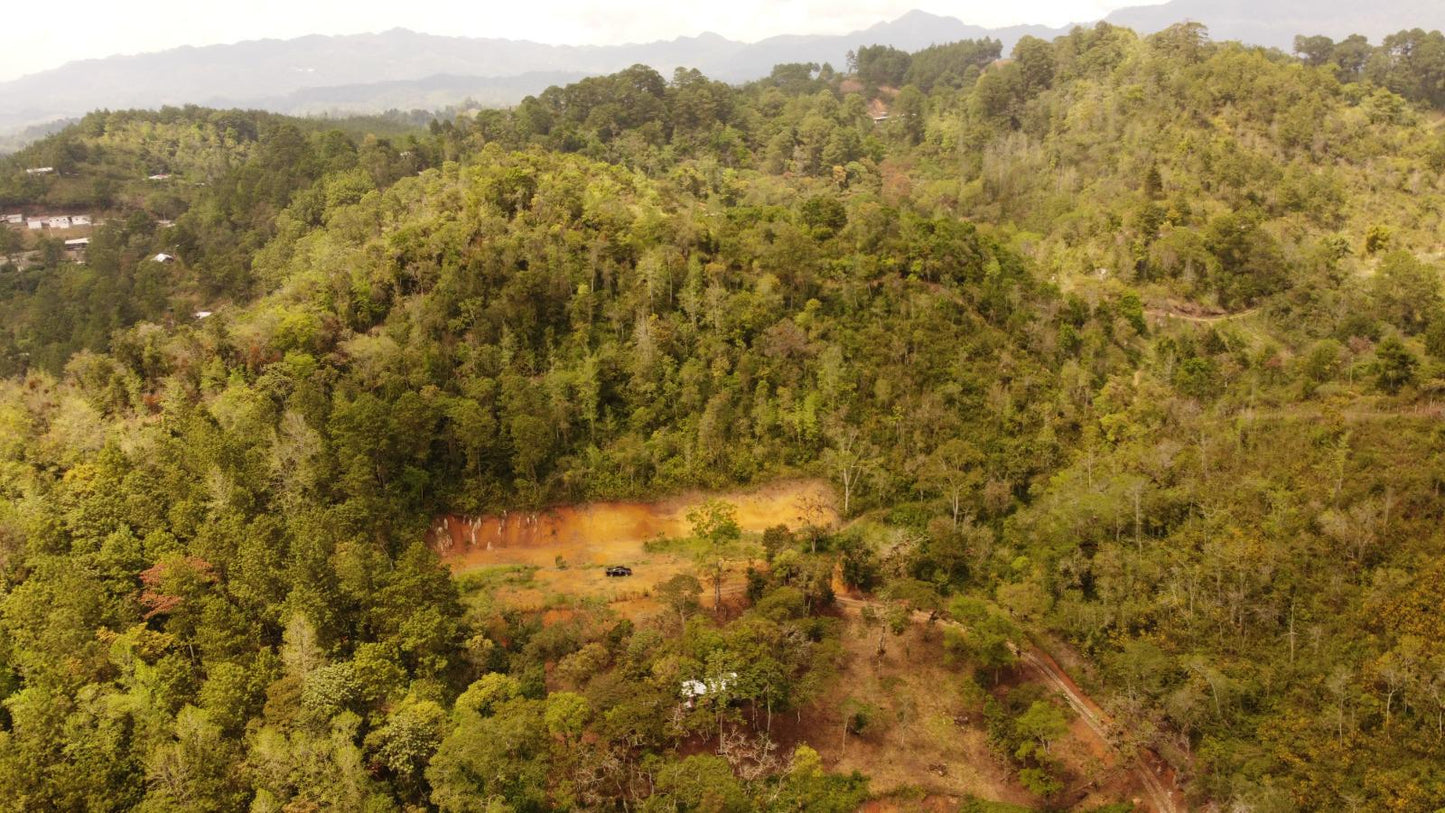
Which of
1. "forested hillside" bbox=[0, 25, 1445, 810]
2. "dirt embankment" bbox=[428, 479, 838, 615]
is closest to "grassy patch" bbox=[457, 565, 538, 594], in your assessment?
"dirt embankment" bbox=[428, 479, 838, 615]

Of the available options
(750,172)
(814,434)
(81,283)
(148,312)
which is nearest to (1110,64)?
(750,172)

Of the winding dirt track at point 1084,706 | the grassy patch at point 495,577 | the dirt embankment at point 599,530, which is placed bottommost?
the winding dirt track at point 1084,706

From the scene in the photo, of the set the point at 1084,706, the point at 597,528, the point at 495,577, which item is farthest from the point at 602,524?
the point at 1084,706

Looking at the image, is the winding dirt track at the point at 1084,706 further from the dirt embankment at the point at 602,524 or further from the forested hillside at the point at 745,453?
the dirt embankment at the point at 602,524

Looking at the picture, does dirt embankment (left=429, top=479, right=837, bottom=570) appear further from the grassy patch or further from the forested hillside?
the grassy patch

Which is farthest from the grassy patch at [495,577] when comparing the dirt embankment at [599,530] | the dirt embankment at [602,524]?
the dirt embankment at [602,524]

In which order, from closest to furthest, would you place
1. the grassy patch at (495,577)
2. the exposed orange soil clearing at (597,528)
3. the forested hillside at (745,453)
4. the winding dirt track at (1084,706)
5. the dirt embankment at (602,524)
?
the forested hillside at (745,453) → the winding dirt track at (1084,706) → the grassy patch at (495,577) → the exposed orange soil clearing at (597,528) → the dirt embankment at (602,524)
